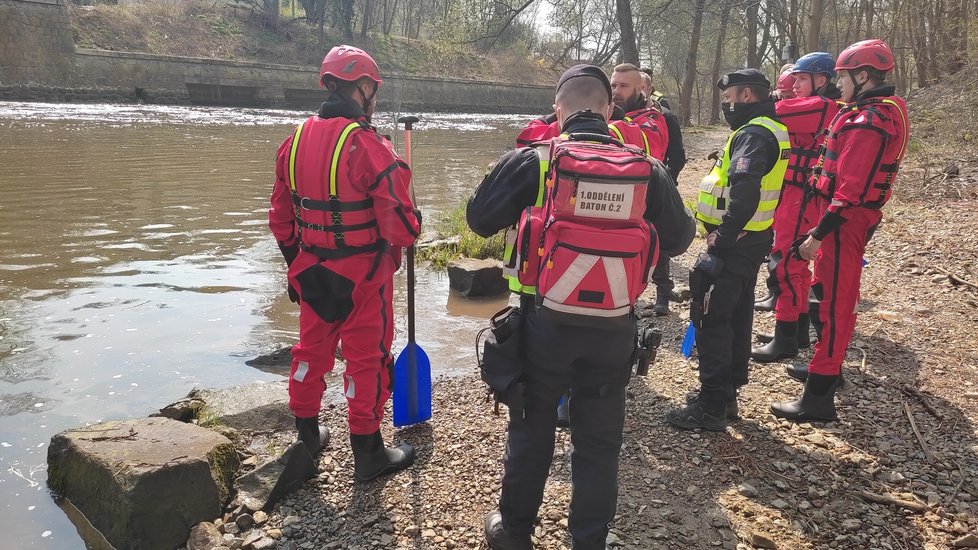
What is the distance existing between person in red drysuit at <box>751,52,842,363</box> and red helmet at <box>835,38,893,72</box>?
35.4 inches

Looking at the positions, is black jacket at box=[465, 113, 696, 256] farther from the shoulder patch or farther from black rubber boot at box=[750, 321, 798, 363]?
black rubber boot at box=[750, 321, 798, 363]

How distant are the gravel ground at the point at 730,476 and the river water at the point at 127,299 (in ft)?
3.86

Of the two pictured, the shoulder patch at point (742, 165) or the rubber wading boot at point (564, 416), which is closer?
the shoulder patch at point (742, 165)

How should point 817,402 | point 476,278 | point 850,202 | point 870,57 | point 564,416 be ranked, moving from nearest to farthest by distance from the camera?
point 850,202 → point 870,57 → point 817,402 → point 564,416 → point 476,278

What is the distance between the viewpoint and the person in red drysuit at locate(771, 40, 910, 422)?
3914mm

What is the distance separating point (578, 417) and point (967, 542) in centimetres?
196

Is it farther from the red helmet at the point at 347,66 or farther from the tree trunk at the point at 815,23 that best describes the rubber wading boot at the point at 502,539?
the tree trunk at the point at 815,23

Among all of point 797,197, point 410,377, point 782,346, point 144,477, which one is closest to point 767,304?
point 782,346

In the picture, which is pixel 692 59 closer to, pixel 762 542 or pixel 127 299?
pixel 127 299

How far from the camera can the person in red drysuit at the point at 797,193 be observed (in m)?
5.08

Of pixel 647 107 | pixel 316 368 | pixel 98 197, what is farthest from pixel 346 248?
pixel 98 197

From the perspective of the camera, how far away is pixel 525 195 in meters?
2.61

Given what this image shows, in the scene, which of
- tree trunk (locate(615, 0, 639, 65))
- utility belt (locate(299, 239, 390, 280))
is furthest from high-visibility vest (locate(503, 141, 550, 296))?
tree trunk (locate(615, 0, 639, 65))

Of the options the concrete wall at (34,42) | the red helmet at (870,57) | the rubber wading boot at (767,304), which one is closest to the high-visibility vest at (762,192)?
the red helmet at (870,57)
